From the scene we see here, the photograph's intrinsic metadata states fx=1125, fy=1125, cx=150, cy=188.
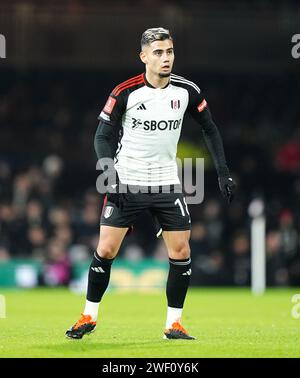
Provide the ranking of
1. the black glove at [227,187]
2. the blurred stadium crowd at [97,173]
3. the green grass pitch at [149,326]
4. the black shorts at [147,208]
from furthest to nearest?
the blurred stadium crowd at [97,173] → the black glove at [227,187] → the black shorts at [147,208] → the green grass pitch at [149,326]

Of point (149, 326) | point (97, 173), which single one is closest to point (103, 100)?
point (97, 173)

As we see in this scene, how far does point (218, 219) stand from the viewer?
2098 centimetres

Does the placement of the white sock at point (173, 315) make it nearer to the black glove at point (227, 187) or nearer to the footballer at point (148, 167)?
the footballer at point (148, 167)

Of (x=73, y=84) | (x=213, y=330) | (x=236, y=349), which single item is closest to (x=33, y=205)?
(x=73, y=84)

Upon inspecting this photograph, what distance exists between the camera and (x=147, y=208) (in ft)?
30.6

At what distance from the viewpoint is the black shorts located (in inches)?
364

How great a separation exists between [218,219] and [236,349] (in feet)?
41.0

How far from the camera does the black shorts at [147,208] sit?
30.4 ft

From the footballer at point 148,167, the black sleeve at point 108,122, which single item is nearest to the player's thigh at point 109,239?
the footballer at point 148,167

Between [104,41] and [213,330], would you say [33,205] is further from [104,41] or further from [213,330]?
[213,330]

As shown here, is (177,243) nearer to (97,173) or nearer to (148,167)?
(148,167)
